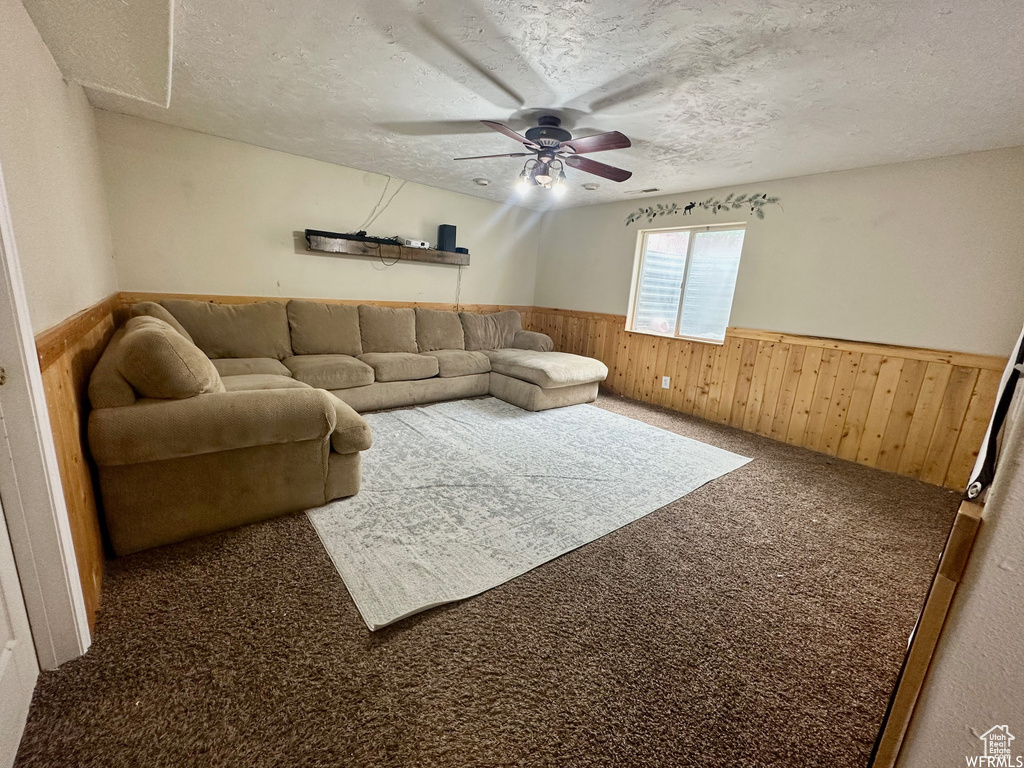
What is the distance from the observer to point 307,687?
112 centimetres

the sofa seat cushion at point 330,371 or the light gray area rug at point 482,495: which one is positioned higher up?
the sofa seat cushion at point 330,371

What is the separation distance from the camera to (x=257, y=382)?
2461 mm

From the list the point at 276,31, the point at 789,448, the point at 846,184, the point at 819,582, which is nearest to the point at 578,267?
the point at 846,184

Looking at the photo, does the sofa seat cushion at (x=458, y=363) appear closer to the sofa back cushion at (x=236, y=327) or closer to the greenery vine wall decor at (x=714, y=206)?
the sofa back cushion at (x=236, y=327)

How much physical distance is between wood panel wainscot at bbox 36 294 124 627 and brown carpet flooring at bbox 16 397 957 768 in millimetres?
150

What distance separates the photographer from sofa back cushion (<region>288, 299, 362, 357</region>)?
11.5 feet

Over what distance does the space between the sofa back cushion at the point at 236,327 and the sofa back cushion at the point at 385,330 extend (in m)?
0.66

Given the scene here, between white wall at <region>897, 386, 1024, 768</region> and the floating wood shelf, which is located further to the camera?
the floating wood shelf

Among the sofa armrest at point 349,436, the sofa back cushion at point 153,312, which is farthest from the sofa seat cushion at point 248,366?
the sofa armrest at point 349,436

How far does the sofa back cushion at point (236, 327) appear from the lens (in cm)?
304

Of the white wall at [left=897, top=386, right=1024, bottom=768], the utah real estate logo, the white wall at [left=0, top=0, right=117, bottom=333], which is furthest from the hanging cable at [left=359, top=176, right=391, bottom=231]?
the utah real estate logo

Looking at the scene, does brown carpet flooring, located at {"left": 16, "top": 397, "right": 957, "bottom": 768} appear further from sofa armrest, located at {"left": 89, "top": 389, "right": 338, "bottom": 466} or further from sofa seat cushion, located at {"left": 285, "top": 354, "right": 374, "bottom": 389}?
sofa seat cushion, located at {"left": 285, "top": 354, "right": 374, "bottom": 389}

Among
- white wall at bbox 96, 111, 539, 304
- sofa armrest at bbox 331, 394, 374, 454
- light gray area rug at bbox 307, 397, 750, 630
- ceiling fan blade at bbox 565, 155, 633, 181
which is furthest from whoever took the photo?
white wall at bbox 96, 111, 539, 304

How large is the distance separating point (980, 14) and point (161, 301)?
468 cm
